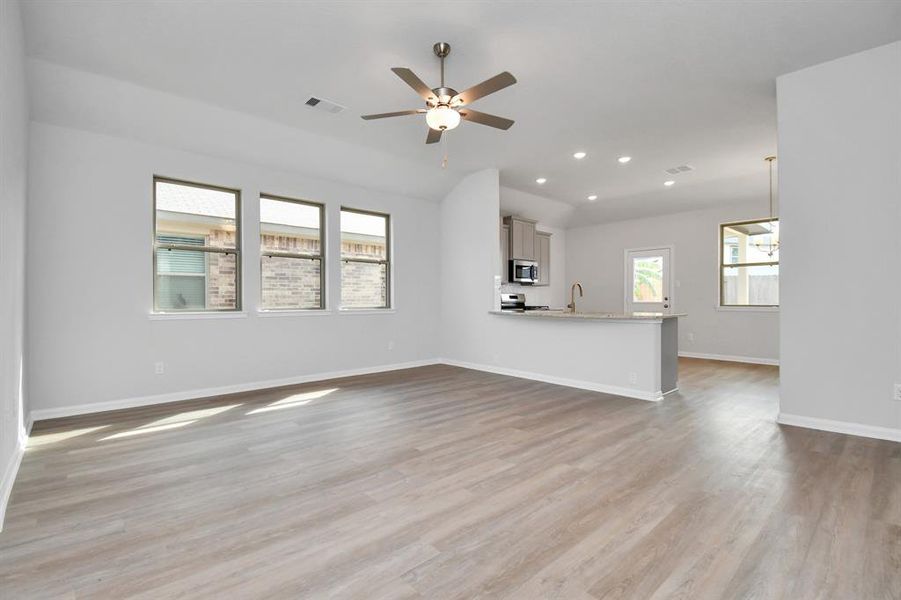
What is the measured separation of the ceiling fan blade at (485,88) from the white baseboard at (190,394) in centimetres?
410

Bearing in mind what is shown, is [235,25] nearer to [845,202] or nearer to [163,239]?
[163,239]

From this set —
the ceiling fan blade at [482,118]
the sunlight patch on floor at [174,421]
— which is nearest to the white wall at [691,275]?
the ceiling fan blade at [482,118]

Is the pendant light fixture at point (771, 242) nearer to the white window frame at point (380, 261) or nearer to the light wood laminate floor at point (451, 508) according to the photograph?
the light wood laminate floor at point (451, 508)

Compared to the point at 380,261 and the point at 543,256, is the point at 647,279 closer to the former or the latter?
the point at 543,256

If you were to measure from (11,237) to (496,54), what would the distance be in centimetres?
361

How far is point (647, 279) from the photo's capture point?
8.84 m

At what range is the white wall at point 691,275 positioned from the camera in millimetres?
7533

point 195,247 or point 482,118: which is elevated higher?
point 482,118

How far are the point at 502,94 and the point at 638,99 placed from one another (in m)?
1.34

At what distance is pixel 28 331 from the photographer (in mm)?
3939

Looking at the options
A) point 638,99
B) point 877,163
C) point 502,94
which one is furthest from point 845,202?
point 502,94

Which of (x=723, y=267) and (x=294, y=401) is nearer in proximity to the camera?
(x=294, y=401)

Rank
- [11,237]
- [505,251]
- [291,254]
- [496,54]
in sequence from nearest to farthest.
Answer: [11,237] < [496,54] < [291,254] < [505,251]

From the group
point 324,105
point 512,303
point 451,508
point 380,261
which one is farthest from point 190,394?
point 512,303
